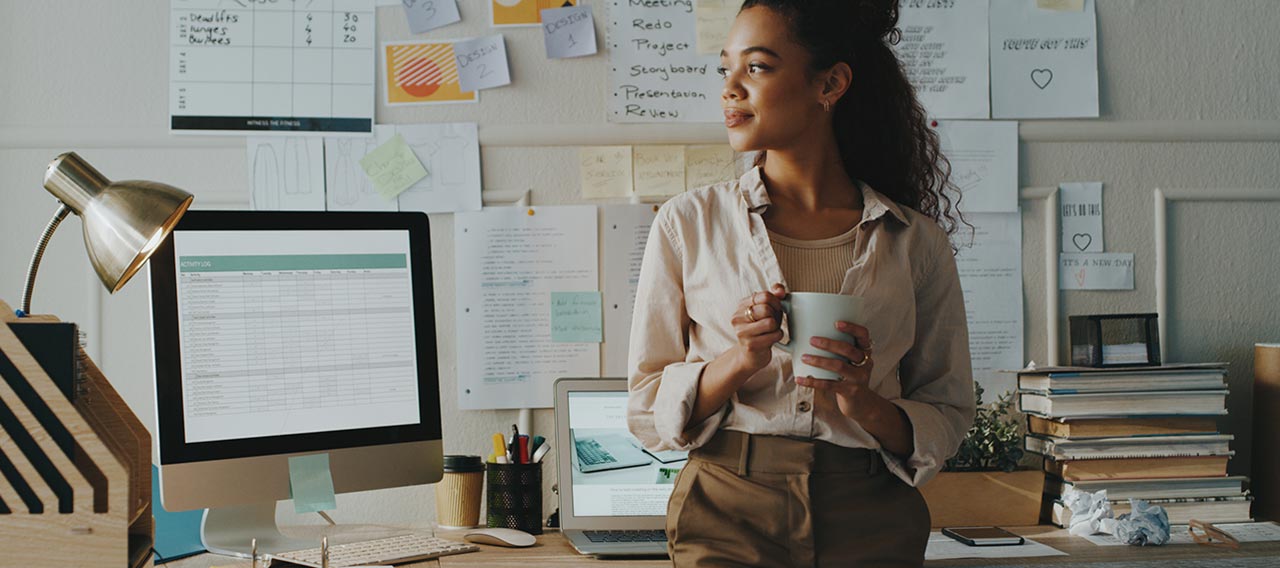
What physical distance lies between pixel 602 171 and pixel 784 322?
2.66 ft

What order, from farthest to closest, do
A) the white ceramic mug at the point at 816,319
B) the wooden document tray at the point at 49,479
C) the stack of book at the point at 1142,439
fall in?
the stack of book at the point at 1142,439 < the white ceramic mug at the point at 816,319 < the wooden document tray at the point at 49,479

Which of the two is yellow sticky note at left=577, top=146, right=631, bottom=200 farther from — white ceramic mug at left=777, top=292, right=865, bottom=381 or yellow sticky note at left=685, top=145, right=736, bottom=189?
white ceramic mug at left=777, top=292, right=865, bottom=381

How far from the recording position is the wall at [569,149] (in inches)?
70.6

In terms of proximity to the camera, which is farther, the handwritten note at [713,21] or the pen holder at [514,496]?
the handwritten note at [713,21]

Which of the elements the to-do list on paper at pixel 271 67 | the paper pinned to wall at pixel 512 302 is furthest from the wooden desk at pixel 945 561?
the to-do list on paper at pixel 271 67

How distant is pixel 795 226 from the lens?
126cm

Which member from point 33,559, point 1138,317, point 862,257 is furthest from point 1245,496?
point 33,559

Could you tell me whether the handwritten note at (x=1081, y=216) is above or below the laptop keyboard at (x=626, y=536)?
above

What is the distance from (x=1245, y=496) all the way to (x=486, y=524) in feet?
4.23

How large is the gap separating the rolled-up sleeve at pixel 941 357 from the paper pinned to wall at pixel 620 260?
0.66 m

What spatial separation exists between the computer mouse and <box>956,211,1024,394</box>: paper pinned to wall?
0.90 meters

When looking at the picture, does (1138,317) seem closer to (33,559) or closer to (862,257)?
(862,257)

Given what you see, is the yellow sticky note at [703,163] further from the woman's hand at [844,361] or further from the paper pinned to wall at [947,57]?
the woman's hand at [844,361]

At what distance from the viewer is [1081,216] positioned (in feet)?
6.40
